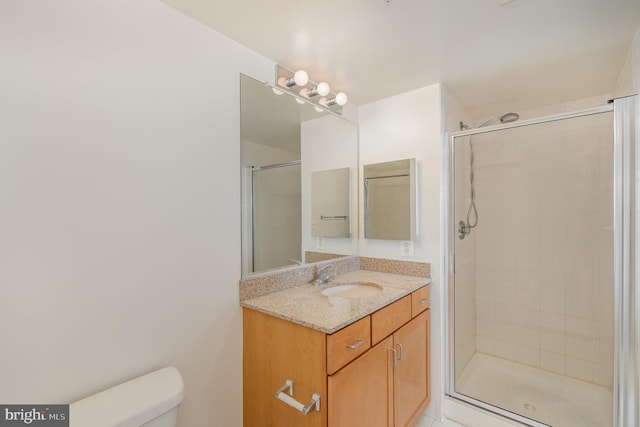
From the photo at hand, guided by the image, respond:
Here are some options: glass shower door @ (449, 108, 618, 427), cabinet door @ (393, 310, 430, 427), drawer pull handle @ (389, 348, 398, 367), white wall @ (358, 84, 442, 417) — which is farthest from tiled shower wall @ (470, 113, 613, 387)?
drawer pull handle @ (389, 348, 398, 367)

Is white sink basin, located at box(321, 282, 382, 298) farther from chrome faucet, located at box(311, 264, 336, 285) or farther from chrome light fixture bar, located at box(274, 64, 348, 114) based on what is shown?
chrome light fixture bar, located at box(274, 64, 348, 114)

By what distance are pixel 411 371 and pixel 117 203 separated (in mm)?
1726

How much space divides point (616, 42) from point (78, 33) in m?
2.39

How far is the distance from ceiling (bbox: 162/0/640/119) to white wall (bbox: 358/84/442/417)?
5.6 inches

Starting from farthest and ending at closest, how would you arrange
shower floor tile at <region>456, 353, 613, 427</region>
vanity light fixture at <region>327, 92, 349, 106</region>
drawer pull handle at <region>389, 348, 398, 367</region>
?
vanity light fixture at <region>327, 92, 349, 106</region> → shower floor tile at <region>456, 353, 613, 427</region> → drawer pull handle at <region>389, 348, 398, 367</region>

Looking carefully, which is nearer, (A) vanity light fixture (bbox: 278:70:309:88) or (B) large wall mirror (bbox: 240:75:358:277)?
(B) large wall mirror (bbox: 240:75:358:277)

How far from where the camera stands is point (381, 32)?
1.37 m

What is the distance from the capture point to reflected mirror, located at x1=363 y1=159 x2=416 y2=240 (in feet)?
6.56

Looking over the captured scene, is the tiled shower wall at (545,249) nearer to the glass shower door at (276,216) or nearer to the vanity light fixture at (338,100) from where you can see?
the vanity light fixture at (338,100)

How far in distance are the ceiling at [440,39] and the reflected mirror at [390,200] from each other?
1.85ft

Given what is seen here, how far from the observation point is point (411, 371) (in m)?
1.67

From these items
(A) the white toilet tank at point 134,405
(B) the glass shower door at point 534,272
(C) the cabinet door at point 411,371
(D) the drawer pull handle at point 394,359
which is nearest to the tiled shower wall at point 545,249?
(B) the glass shower door at point 534,272

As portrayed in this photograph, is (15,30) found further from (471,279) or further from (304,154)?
(471,279)

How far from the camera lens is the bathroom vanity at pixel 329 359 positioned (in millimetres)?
1139
